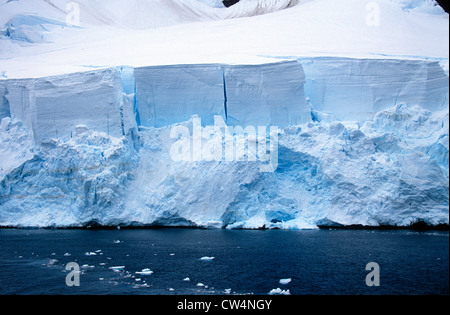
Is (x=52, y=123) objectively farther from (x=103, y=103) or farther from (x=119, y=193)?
(x=119, y=193)

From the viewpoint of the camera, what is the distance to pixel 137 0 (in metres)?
21.0

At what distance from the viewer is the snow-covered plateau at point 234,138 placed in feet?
33.6

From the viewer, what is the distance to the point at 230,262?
7.20m

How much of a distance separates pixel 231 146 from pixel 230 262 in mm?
4077

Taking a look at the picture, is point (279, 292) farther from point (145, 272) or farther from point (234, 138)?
point (234, 138)

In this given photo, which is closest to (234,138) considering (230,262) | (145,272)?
(230,262)

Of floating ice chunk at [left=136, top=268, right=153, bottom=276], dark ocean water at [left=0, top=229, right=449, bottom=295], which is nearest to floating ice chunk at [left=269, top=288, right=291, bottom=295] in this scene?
dark ocean water at [left=0, top=229, right=449, bottom=295]

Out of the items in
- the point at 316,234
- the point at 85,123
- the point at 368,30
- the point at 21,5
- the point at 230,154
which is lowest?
the point at 316,234

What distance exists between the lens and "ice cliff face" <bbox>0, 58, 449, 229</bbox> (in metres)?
10.2

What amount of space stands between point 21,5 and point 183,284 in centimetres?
1660

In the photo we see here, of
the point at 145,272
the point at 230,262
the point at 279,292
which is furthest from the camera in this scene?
the point at 230,262
